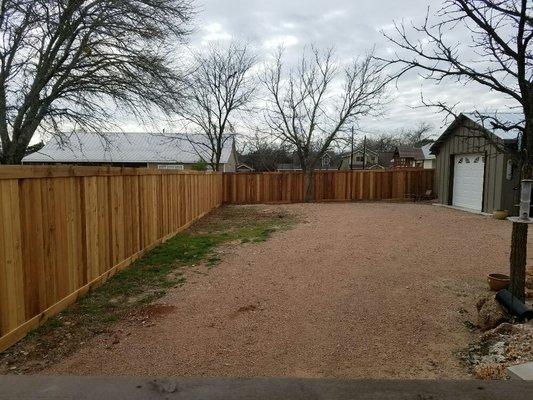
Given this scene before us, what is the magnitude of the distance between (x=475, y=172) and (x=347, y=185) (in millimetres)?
7691

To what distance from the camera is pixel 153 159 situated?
97.8ft

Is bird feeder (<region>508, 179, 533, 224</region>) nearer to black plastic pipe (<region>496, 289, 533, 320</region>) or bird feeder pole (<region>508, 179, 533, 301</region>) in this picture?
bird feeder pole (<region>508, 179, 533, 301</region>)

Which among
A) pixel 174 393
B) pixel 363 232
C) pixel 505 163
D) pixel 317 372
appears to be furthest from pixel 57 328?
pixel 505 163

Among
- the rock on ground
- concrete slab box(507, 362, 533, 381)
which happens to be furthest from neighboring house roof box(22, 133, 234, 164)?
concrete slab box(507, 362, 533, 381)

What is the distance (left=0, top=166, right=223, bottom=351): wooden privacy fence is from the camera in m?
3.40

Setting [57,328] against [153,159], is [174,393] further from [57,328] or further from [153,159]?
[153,159]

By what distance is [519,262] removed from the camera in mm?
3969

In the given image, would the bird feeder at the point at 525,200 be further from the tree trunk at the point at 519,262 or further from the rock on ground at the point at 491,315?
the rock on ground at the point at 491,315

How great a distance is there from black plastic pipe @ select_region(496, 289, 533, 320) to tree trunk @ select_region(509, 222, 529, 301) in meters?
0.09

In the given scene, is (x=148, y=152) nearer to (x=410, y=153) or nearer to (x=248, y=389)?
(x=410, y=153)

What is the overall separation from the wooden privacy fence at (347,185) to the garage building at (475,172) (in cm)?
352

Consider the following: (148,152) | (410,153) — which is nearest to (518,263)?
(148,152)

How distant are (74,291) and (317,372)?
302cm

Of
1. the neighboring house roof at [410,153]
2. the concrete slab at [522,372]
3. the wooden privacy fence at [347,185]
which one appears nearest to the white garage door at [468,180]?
the wooden privacy fence at [347,185]
